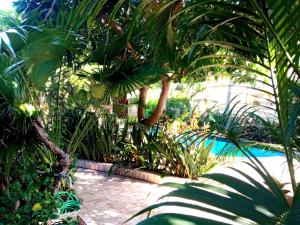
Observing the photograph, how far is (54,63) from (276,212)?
1.96m

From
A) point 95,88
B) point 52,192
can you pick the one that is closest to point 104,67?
point 95,88

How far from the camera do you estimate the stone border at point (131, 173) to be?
15.1ft

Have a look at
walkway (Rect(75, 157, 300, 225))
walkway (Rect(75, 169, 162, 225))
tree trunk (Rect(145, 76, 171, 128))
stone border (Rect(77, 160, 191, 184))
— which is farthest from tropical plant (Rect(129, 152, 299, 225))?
tree trunk (Rect(145, 76, 171, 128))

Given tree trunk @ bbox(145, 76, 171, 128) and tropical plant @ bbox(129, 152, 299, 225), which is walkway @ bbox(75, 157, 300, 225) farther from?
tropical plant @ bbox(129, 152, 299, 225)

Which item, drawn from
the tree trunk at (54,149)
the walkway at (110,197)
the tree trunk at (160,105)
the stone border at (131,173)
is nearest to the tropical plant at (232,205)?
the tree trunk at (54,149)

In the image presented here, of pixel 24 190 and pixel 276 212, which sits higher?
pixel 276 212

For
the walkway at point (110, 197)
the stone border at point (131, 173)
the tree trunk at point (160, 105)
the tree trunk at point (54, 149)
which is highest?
the tree trunk at point (160, 105)

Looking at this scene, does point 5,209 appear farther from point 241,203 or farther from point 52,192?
point 241,203

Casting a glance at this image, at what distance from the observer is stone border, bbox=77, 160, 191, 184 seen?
15.1 feet

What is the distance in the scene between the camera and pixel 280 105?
118 centimetres

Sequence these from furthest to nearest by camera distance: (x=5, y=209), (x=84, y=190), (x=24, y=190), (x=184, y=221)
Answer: (x=84, y=190) → (x=24, y=190) → (x=5, y=209) → (x=184, y=221)

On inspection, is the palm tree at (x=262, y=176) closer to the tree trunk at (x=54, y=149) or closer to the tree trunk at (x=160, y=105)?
the tree trunk at (x=54, y=149)

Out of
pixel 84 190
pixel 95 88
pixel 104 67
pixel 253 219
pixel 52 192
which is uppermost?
pixel 104 67

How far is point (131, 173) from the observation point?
500cm
